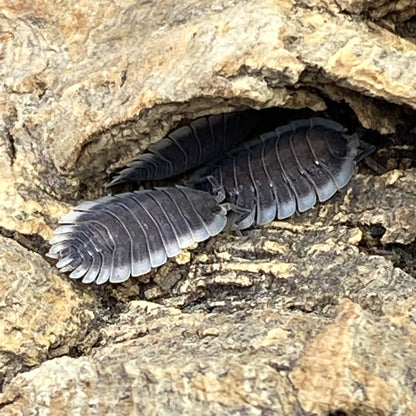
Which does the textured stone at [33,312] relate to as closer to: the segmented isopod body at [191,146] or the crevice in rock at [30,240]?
the crevice in rock at [30,240]

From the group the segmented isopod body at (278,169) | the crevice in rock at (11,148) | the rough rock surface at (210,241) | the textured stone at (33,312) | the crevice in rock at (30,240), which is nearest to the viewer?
the rough rock surface at (210,241)

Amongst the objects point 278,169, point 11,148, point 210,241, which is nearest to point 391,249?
point 210,241

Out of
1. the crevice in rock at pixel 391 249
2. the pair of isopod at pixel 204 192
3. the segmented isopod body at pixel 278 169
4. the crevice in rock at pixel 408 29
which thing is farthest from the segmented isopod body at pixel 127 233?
the crevice in rock at pixel 408 29

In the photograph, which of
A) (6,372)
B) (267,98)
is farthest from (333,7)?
(6,372)

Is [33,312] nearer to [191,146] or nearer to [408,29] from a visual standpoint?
[191,146]

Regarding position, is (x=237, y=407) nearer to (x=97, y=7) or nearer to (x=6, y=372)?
(x=6, y=372)
